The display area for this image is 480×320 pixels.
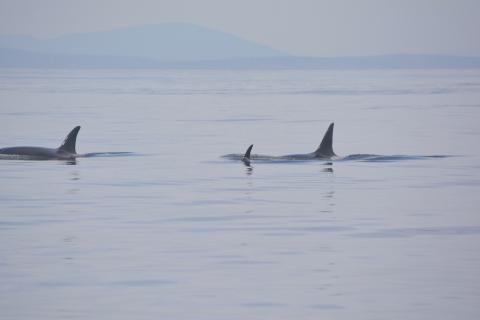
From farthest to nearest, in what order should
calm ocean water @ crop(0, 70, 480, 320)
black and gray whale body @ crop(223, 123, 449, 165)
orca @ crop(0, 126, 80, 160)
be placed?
orca @ crop(0, 126, 80, 160) < black and gray whale body @ crop(223, 123, 449, 165) < calm ocean water @ crop(0, 70, 480, 320)

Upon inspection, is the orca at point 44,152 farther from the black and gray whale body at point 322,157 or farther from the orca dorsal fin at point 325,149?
the orca dorsal fin at point 325,149

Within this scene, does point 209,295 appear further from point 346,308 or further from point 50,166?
point 50,166

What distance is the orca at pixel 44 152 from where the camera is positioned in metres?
30.8

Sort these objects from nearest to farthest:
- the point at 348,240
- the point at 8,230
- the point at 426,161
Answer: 1. the point at 348,240
2. the point at 8,230
3. the point at 426,161

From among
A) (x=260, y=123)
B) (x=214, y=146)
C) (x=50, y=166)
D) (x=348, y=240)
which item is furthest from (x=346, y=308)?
(x=260, y=123)

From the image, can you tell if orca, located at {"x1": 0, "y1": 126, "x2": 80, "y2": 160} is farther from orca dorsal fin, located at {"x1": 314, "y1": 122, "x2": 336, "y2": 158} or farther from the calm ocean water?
orca dorsal fin, located at {"x1": 314, "y1": 122, "x2": 336, "y2": 158}

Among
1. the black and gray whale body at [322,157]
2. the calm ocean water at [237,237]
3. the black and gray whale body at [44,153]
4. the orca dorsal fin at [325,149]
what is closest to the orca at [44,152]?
the black and gray whale body at [44,153]

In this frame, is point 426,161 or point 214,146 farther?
point 214,146

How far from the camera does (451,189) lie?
23484 mm

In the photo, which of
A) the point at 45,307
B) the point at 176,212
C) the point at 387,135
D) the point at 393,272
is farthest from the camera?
the point at 387,135

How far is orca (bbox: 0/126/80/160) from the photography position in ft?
101

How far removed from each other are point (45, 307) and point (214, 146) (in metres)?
26.1

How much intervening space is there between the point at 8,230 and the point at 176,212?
10.6 ft

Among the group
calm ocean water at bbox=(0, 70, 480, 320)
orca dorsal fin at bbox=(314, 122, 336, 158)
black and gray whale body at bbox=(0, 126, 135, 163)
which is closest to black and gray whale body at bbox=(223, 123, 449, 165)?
orca dorsal fin at bbox=(314, 122, 336, 158)
